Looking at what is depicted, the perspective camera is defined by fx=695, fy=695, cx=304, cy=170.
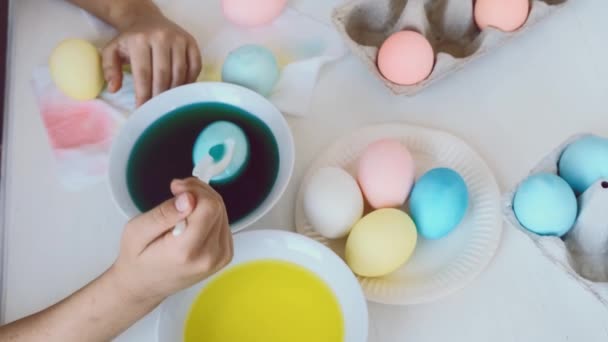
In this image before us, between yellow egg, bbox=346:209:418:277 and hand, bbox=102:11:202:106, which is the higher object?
hand, bbox=102:11:202:106

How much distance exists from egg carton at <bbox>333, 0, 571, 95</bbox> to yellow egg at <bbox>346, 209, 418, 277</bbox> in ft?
0.55

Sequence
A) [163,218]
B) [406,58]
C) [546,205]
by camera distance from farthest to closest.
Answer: [406,58] < [546,205] < [163,218]

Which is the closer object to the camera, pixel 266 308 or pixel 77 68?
pixel 266 308

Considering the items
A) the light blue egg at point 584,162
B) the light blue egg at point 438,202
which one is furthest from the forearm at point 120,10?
the light blue egg at point 584,162

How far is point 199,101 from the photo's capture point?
72cm

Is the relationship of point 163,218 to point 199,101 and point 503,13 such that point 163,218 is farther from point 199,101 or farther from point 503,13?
point 503,13

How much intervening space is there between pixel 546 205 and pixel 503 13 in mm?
245

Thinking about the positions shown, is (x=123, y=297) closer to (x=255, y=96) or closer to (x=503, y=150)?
(x=255, y=96)

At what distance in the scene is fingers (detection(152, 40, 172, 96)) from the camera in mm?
757

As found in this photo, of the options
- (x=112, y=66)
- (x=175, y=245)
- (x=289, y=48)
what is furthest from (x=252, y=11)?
(x=175, y=245)

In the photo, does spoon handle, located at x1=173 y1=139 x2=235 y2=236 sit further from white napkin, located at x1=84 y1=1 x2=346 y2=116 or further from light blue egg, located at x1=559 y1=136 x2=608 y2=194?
light blue egg, located at x1=559 y1=136 x2=608 y2=194

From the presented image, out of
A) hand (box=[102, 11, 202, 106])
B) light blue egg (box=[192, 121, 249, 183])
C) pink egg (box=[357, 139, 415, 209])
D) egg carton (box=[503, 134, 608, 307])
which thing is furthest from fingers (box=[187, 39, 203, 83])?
egg carton (box=[503, 134, 608, 307])

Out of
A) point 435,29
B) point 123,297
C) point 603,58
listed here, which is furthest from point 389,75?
point 123,297

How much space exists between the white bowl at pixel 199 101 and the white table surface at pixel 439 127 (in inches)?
2.3
